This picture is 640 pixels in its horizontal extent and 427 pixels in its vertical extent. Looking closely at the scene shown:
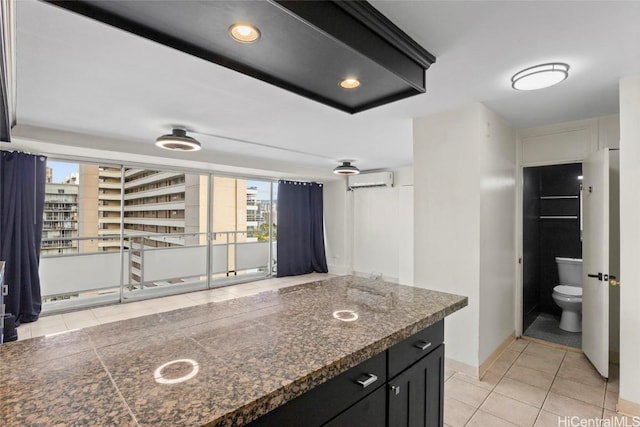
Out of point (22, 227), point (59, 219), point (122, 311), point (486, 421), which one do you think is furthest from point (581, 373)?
point (59, 219)

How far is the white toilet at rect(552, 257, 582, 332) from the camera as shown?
3.72 metres

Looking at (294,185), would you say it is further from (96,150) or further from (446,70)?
(446,70)


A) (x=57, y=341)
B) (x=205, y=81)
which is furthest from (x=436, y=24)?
(x=57, y=341)

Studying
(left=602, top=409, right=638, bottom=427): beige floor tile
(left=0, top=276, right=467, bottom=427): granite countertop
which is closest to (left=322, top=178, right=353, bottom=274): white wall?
(left=602, top=409, right=638, bottom=427): beige floor tile

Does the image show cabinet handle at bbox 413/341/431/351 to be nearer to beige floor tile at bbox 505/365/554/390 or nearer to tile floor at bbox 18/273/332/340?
beige floor tile at bbox 505/365/554/390

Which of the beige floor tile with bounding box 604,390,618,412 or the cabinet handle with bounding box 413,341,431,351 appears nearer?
the cabinet handle with bounding box 413,341,431,351

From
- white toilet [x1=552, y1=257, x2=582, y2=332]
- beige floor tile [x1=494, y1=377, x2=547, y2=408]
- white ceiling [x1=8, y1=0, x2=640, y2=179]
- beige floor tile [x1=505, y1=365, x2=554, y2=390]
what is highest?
white ceiling [x1=8, y1=0, x2=640, y2=179]

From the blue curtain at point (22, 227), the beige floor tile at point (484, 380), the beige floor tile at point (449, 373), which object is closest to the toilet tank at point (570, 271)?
the beige floor tile at point (484, 380)

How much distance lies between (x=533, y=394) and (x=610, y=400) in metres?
0.52

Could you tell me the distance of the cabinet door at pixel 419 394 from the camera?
1.35m

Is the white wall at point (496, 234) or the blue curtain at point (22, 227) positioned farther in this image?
the blue curtain at point (22, 227)

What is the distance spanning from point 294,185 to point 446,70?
17.0ft

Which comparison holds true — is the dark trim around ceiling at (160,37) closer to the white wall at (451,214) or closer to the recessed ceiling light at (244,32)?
the recessed ceiling light at (244,32)

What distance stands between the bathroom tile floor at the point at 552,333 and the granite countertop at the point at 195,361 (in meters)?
2.88
